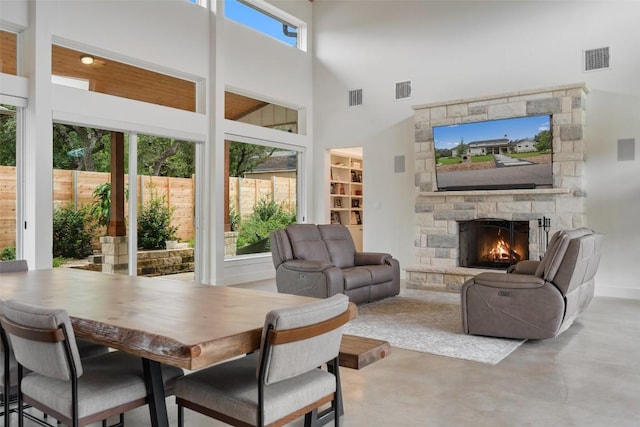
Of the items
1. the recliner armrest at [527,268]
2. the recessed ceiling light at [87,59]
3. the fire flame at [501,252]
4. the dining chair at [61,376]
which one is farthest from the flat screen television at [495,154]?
the dining chair at [61,376]

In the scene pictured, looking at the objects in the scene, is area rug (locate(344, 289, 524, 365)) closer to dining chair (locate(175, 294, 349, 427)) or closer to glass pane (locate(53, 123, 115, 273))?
dining chair (locate(175, 294, 349, 427))

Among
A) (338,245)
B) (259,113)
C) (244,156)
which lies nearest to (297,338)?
(338,245)

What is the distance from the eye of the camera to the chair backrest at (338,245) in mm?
6367

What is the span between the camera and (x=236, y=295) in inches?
104

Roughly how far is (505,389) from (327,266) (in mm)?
2634

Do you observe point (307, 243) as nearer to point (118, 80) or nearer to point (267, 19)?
point (118, 80)

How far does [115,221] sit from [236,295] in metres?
4.29

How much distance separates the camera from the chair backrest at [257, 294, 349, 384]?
5.68 feet

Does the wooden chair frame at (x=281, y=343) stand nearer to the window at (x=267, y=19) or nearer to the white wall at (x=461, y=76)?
the white wall at (x=461, y=76)

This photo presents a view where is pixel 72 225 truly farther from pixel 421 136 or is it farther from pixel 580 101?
pixel 580 101

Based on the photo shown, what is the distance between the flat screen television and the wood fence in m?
2.90

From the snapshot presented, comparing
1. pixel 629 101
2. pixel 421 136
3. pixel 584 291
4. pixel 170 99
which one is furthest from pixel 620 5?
pixel 170 99

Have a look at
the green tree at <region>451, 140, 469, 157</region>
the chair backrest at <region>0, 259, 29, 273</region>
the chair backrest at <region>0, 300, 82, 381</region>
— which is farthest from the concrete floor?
the green tree at <region>451, 140, 469, 157</region>

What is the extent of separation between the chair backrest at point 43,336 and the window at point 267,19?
23.0 feet
